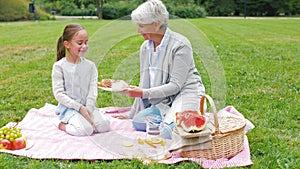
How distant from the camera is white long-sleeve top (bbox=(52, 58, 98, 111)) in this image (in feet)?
13.2

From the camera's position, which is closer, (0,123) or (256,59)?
(0,123)

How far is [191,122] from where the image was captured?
3254 millimetres


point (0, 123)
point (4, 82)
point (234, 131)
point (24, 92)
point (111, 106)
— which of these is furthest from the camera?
point (4, 82)

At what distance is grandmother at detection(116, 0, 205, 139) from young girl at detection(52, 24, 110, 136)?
0.51m

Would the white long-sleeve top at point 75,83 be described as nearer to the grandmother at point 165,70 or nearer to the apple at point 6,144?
the grandmother at point 165,70

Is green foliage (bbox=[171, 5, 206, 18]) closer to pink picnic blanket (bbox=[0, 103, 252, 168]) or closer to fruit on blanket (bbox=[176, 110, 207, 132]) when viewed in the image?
pink picnic blanket (bbox=[0, 103, 252, 168])

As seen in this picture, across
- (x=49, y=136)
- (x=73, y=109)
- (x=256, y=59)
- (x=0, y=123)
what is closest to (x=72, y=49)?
(x=73, y=109)

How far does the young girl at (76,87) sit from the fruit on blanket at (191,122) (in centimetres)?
95

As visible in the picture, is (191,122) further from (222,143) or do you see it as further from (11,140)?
(11,140)

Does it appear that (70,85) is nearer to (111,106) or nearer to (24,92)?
(111,106)

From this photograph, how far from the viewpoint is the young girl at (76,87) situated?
156 inches

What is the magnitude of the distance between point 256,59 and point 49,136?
18.5 ft

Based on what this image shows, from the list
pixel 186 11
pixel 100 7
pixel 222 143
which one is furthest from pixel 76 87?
pixel 100 7

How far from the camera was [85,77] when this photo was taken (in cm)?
408
